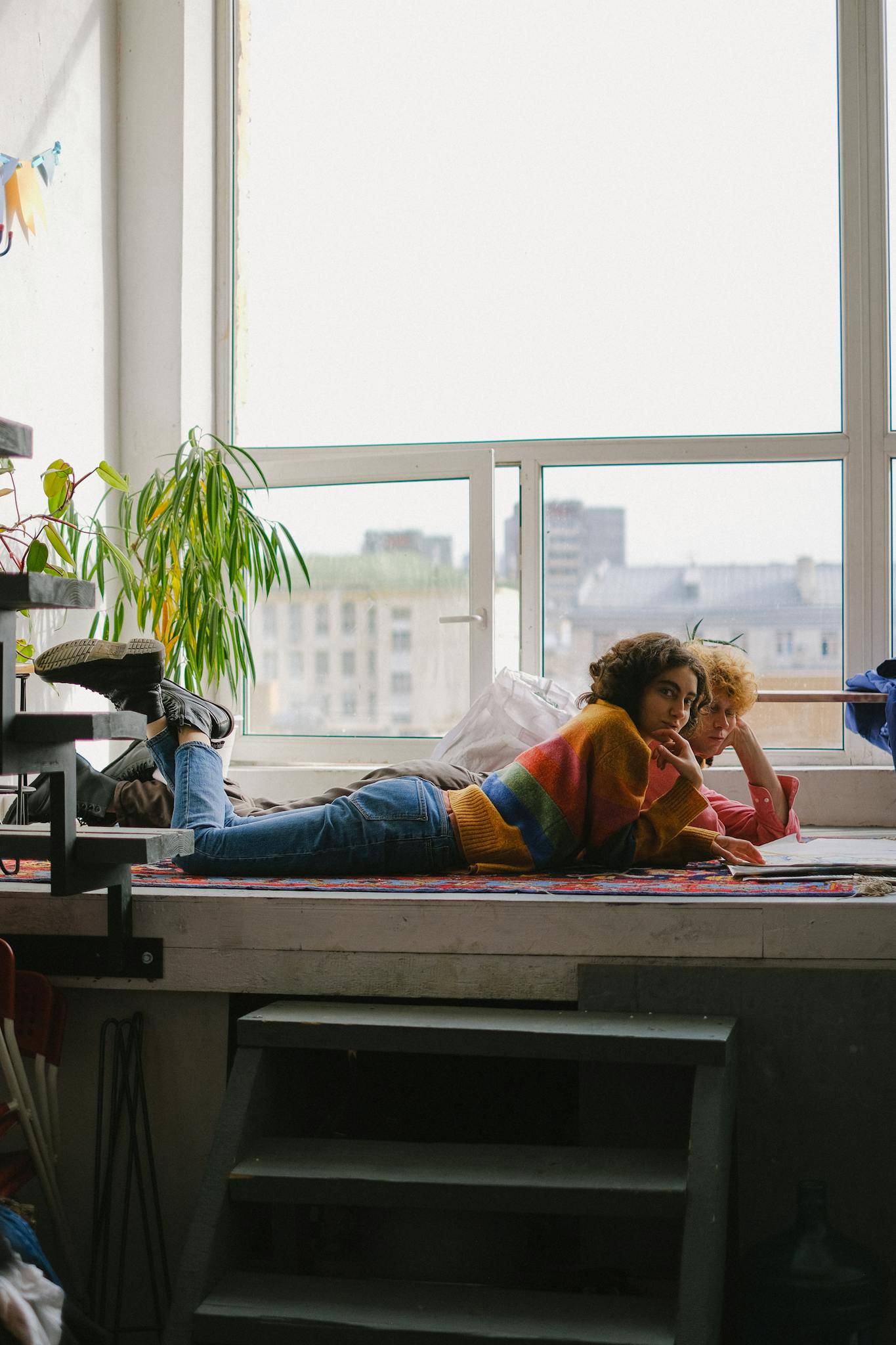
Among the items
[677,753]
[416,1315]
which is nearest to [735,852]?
[677,753]

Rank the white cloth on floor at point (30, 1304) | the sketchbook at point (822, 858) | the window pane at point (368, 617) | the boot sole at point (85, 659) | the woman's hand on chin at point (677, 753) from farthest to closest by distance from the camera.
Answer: the window pane at point (368, 617) → the woman's hand on chin at point (677, 753) → the sketchbook at point (822, 858) → the boot sole at point (85, 659) → the white cloth on floor at point (30, 1304)

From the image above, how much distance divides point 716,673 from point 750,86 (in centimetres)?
222

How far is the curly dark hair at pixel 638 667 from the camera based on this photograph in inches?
88.6

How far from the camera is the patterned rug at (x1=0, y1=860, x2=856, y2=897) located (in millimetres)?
2010

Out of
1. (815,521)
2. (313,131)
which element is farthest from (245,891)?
(313,131)

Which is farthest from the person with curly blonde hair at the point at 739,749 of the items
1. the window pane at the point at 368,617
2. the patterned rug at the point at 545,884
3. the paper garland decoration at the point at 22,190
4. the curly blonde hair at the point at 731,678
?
the paper garland decoration at the point at 22,190

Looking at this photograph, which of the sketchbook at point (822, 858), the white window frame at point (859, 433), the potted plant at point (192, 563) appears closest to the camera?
the sketchbook at point (822, 858)

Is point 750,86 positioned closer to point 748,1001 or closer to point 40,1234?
point 748,1001

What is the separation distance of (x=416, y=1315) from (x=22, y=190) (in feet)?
9.52

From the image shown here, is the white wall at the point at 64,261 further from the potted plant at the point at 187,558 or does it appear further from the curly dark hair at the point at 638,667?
the curly dark hair at the point at 638,667

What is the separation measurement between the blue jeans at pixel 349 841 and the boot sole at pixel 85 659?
51 centimetres

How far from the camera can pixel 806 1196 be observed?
1.79 metres

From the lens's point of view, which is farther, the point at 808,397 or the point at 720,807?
the point at 808,397

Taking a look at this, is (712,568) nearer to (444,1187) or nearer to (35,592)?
(444,1187)
